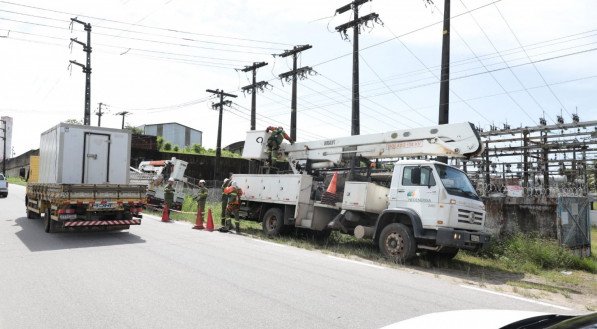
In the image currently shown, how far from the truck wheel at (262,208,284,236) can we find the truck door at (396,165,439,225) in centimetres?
408

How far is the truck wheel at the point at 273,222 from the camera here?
13.3 metres

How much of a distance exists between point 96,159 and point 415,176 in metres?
8.79

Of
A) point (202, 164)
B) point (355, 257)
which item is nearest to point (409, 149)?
point (355, 257)

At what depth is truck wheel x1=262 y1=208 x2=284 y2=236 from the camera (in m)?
13.3

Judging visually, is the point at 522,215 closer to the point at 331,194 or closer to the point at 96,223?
the point at 331,194

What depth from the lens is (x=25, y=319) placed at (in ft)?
16.7

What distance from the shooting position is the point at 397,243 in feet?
32.7

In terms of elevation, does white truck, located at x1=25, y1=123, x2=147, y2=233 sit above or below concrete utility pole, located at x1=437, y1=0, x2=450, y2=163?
below

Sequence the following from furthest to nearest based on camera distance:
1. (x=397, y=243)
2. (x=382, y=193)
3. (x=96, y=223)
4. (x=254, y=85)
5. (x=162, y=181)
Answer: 1. (x=254, y=85)
2. (x=162, y=181)
3. (x=96, y=223)
4. (x=382, y=193)
5. (x=397, y=243)

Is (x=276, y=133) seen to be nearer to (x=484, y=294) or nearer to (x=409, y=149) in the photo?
(x=409, y=149)

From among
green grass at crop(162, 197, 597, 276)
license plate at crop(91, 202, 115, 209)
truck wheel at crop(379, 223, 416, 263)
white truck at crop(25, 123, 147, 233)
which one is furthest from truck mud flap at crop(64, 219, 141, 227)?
truck wheel at crop(379, 223, 416, 263)

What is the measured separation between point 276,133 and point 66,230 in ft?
22.1

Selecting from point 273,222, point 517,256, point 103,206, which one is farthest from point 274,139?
point 517,256

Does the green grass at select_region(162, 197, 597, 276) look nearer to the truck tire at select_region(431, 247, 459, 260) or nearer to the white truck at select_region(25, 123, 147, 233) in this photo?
the truck tire at select_region(431, 247, 459, 260)
